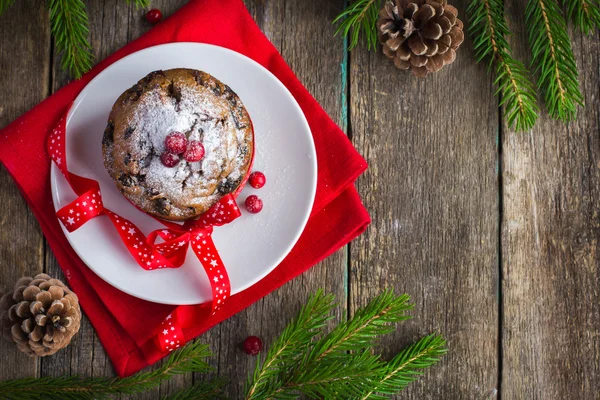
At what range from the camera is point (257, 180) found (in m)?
1.63

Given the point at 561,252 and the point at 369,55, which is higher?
the point at 369,55

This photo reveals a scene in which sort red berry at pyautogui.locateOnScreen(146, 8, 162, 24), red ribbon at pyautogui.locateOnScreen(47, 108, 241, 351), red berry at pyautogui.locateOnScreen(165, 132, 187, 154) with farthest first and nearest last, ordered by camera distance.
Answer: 1. red berry at pyautogui.locateOnScreen(146, 8, 162, 24)
2. red ribbon at pyautogui.locateOnScreen(47, 108, 241, 351)
3. red berry at pyautogui.locateOnScreen(165, 132, 187, 154)

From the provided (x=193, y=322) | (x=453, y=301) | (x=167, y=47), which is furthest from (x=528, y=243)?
(x=167, y=47)

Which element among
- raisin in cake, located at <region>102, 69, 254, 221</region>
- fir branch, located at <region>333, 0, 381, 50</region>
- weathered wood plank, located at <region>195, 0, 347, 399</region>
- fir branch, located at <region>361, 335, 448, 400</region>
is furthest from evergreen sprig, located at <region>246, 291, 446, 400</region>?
fir branch, located at <region>333, 0, 381, 50</region>

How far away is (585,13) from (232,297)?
1.38 m

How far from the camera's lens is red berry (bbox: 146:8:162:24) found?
176cm

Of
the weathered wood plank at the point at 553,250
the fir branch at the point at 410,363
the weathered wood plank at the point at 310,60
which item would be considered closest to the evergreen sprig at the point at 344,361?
the fir branch at the point at 410,363

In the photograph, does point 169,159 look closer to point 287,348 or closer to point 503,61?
point 287,348

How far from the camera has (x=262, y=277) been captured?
1633 mm

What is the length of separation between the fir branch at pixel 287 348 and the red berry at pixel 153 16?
982 millimetres

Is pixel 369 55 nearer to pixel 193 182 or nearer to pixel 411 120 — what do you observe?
pixel 411 120

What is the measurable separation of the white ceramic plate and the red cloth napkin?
0.30 feet

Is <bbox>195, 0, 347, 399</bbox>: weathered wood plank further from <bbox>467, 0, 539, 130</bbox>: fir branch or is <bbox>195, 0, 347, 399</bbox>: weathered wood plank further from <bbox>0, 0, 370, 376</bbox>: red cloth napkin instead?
<bbox>467, 0, 539, 130</bbox>: fir branch

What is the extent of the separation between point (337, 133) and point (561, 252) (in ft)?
2.73
